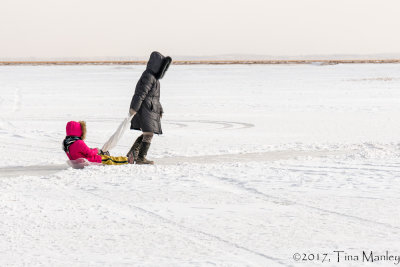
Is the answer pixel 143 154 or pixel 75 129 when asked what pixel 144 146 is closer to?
pixel 143 154

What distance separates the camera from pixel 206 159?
33.4 feet

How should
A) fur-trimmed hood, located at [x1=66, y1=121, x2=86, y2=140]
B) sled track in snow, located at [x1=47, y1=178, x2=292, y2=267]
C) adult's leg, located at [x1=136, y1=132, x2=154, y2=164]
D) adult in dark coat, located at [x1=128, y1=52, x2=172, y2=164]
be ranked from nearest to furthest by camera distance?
sled track in snow, located at [x1=47, y1=178, x2=292, y2=267], fur-trimmed hood, located at [x1=66, y1=121, x2=86, y2=140], adult in dark coat, located at [x1=128, y1=52, x2=172, y2=164], adult's leg, located at [x1=136, y1=132, x2=154, y2=164]

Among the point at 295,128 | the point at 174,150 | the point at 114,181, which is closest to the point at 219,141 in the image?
the point at 174,150

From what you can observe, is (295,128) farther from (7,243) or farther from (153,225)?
(7,243)

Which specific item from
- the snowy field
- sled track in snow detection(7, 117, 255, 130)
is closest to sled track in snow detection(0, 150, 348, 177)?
the snowy field

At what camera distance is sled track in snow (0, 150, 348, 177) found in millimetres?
9047

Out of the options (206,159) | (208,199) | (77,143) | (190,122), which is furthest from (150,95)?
(190,122)

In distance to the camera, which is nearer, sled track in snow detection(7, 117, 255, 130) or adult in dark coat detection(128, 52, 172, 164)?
adult in dark coat detection(128, 52, 172, 164)

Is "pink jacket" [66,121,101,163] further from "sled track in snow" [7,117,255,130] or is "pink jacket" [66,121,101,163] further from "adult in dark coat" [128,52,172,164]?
"sled track in snow" [7,117,255,130]

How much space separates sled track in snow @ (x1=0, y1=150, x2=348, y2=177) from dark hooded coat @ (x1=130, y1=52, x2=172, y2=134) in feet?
2.50

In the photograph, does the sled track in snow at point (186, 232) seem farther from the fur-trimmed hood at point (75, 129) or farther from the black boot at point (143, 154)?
the black boot at point (143, 154)

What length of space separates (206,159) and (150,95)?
1.47 meters

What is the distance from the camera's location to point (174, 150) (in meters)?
11.4

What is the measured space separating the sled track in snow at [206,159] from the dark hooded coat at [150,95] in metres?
0.76
